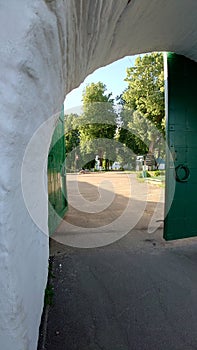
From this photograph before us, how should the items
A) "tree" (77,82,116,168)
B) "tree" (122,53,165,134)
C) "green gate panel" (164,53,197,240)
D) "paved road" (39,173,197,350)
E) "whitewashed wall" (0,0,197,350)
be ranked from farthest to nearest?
1. "tree" (77,82,116,168)
2. "tree" (122,53,165,134)
3. "green gate panel" (164,53,197,240)
4. "paved road" (39,173,197,350)
5. "whitewashed wall" (0,0,197,350)

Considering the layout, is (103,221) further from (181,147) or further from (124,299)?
(124,299)

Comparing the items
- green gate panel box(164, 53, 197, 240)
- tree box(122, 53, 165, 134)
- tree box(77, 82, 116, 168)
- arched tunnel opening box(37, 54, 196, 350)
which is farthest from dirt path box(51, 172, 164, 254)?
tree box(77, 82, 116, 168)

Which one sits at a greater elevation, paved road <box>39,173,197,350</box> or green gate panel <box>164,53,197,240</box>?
green gate panel <box>164,53,197,240</box>

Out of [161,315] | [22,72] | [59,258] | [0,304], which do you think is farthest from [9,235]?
[59,258]

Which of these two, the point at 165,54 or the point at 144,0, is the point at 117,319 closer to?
the point at 144,0

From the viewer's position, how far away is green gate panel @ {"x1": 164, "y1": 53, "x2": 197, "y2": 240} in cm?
326

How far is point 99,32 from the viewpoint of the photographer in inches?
56.2

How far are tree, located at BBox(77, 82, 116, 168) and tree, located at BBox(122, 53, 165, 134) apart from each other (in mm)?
4375

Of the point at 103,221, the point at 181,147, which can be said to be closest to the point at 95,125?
the point at 103,221

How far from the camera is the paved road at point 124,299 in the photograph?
1.77m

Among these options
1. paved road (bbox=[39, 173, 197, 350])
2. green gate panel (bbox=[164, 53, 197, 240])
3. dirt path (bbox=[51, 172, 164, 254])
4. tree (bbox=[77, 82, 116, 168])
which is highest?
tree (bbox=[77, 82, 116, 168])

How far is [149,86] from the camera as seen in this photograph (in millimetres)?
14000

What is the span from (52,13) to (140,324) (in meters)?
2.08

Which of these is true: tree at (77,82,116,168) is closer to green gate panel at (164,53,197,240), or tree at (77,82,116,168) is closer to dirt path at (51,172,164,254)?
dirt path at (51,172,164,254)
